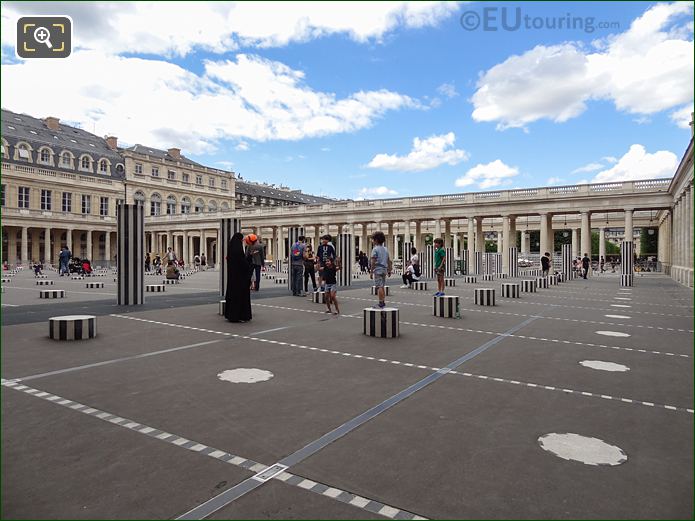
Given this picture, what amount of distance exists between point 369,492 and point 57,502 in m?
2.15

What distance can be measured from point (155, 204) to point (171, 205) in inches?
122

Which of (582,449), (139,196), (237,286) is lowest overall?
(582,449)

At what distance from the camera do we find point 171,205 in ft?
275

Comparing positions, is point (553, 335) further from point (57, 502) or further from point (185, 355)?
point (57, 502)

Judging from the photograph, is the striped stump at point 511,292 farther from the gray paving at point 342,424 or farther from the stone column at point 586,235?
the stone column at point 586,235

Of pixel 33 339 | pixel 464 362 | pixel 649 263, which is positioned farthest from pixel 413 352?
pixel 649 263

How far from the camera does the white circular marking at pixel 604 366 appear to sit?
23.3 feet

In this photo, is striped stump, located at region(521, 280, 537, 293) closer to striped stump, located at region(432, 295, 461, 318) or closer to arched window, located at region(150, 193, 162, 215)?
striped stump, located at region(432, 295, 461, 318)

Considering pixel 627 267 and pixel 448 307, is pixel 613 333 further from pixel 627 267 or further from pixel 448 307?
pixel 627 267

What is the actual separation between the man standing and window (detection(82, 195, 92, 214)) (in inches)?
2541

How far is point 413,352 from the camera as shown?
8086 mm

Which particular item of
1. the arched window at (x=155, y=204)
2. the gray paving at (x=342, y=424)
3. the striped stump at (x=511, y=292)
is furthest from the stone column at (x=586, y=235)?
the arched window at (x=155, y=204)

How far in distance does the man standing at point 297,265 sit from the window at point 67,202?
2492 inches

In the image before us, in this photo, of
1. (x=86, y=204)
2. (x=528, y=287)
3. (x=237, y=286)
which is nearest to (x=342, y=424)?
(x=237, y=286)
